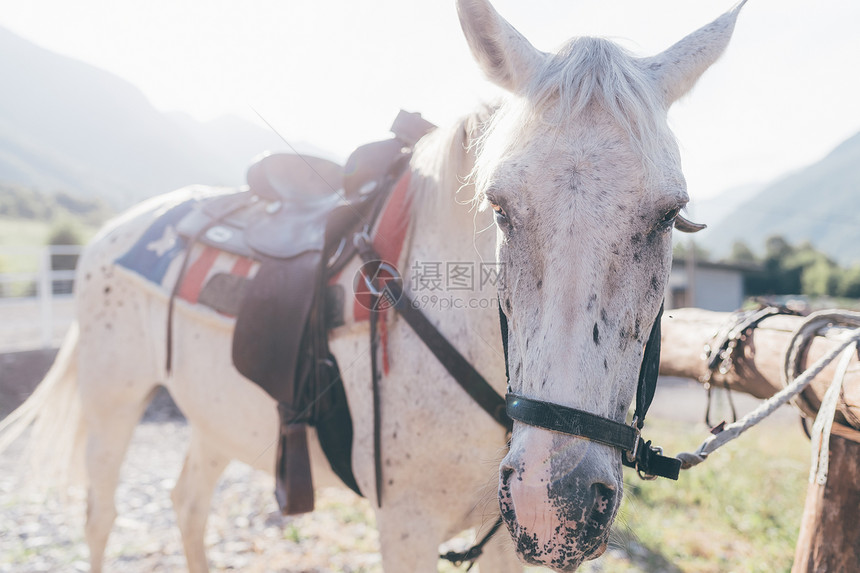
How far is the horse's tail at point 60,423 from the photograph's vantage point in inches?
124

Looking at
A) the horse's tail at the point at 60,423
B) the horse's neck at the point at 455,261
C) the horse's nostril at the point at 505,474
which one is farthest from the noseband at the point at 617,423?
the horse's tail at the point at 60,423

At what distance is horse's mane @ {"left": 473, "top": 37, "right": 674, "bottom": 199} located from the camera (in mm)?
1137

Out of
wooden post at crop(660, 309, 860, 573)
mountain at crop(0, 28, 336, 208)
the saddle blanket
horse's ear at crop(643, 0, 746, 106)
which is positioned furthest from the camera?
mountain at crop(0, 28, 336, 208)

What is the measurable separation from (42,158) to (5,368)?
135 meters

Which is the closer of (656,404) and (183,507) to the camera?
(183,507)

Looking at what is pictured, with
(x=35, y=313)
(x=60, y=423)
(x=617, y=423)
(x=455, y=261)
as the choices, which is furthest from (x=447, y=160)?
(x=35, y=313)

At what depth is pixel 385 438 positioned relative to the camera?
5.55ft

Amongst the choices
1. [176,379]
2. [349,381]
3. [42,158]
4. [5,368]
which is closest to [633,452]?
[349,381]

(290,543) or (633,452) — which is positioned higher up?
(633,452)

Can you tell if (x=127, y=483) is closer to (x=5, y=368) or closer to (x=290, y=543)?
(x=290, y=543)

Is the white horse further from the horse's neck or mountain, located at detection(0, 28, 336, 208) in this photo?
mountain, located at detection(0, 28, 336, 208)

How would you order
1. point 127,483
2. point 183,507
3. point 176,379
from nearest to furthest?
point 176,379 < point 183,507 < point 127,483

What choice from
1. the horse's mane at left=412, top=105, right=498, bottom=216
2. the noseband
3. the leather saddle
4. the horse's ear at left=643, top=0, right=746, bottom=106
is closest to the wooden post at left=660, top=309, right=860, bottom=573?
the noseband

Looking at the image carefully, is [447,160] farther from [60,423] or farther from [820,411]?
[60,423]
